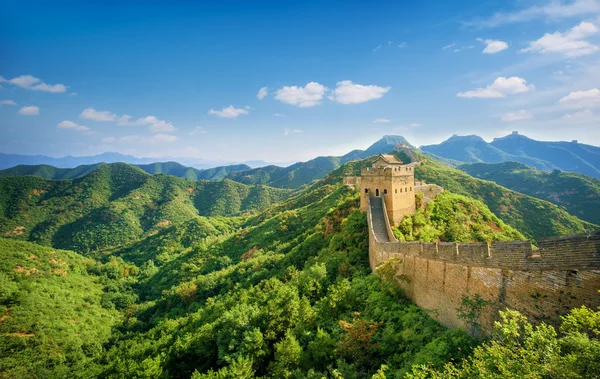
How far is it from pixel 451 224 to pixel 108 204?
15105cm

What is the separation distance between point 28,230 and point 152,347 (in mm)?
131007

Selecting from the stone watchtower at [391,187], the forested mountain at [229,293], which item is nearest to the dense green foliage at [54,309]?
the forested mountain at [229,293]

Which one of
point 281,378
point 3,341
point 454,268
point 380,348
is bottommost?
point 3,341

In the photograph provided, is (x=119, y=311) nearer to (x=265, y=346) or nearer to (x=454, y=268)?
(x=265, y=346)

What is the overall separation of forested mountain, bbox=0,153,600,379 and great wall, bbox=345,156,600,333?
123 cm

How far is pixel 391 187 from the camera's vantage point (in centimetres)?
2686

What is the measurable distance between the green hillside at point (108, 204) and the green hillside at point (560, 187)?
393ft

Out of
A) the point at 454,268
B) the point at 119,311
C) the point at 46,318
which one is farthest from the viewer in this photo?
the point at 119,311

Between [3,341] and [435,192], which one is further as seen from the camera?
[3,341]

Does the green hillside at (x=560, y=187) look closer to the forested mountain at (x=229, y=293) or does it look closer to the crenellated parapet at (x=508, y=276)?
the forested mountain at (x=229, y=293)

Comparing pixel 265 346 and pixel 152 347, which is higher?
pixel 265 346

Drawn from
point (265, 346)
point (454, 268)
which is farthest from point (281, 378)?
point (454, 268)

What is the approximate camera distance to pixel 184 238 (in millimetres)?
96062

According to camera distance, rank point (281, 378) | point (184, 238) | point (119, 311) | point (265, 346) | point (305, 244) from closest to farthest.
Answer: point (281, 378) < point (265, 346) < point (305, 244) < point (119, 311) < point (184, 238)
